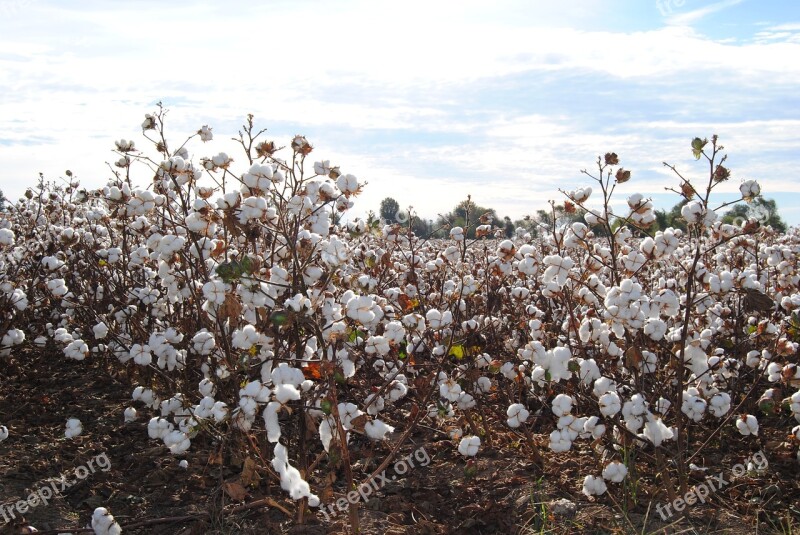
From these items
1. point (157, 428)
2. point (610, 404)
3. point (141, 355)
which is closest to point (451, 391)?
point (610, 404)

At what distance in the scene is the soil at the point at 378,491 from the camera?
10.6 feet

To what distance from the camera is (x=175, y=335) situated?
146 inches

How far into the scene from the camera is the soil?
3.23m

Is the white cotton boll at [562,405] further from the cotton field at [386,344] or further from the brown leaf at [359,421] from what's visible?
the brown leaf at [359,421]

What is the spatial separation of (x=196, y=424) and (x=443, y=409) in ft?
4.13

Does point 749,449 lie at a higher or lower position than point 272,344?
lower

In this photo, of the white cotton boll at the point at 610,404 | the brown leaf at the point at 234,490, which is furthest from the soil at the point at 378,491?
the white cotton boll at the point at 610,404

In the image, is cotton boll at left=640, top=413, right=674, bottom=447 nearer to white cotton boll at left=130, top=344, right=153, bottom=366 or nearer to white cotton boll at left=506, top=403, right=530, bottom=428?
white cotton boll at left=506, top=403, right=530, bottom=428

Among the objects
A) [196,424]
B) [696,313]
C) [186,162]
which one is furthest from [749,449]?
[186,162]

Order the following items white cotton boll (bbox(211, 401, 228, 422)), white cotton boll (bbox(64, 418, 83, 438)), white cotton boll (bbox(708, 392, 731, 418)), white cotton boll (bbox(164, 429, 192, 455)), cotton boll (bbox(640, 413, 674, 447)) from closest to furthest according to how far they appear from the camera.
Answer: white cotton boll (bbox(211, 401, 228, 422)) < cotton boll (bbox(640, 413, 674, 447)) < white cotton boll (bbox(164, 429, 192, 455)) < white cotton boll (bbox(708, 392, 731, 418)) < white cotton boll (bbox(64, 418, 83, 438))

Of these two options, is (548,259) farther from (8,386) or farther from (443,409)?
(8,386)

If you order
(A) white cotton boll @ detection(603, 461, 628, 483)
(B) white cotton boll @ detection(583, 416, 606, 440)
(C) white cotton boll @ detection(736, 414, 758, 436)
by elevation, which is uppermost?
(B) white cotton boll @ detection(583, 416, 606, 440)

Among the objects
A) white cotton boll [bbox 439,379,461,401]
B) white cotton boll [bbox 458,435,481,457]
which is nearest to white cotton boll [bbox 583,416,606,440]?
white cotton boll [bbox 458,435,481,457]

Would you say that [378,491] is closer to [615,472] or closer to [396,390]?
[396,390]
